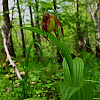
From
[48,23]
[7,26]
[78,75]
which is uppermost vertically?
[7,26]

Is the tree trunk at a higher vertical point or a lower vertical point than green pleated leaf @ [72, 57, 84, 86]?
higher

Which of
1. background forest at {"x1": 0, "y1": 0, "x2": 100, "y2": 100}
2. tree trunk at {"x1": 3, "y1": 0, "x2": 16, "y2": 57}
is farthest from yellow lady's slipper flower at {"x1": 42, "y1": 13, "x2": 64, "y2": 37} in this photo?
tree trunk at {"x1": 3, "y1": 0, "x2": 16, "y2": 57}

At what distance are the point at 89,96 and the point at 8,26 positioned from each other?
10.5 feet

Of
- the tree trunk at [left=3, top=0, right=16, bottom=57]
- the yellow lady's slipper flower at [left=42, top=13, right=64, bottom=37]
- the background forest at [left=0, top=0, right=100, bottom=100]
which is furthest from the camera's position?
the tree trunk at [left=3, top=0, right=16, bottom=57]

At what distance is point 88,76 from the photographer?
1436 millimetres

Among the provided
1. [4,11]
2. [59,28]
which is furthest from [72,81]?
[4,11]

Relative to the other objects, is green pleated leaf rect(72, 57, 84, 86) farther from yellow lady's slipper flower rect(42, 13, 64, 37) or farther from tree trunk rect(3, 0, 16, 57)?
tree trunk rect(3, 0, 16, 57)

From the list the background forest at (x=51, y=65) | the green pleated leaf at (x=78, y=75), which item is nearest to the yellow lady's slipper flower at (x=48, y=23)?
the background forest at (x=51, y=65)

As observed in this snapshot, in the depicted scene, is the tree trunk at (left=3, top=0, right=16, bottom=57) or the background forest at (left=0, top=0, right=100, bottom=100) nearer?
the background forest at (left=0, top=0, right=100, bottom=100)

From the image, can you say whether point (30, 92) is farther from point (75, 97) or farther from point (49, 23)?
point (49, 23)

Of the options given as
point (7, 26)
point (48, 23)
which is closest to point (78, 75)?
point (48, 23)

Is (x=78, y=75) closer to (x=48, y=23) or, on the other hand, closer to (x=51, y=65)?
(x=48, y=23)

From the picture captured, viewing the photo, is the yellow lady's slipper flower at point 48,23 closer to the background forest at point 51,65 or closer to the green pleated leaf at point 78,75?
the background forest at point 51,65

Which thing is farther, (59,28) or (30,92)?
(30,92)
